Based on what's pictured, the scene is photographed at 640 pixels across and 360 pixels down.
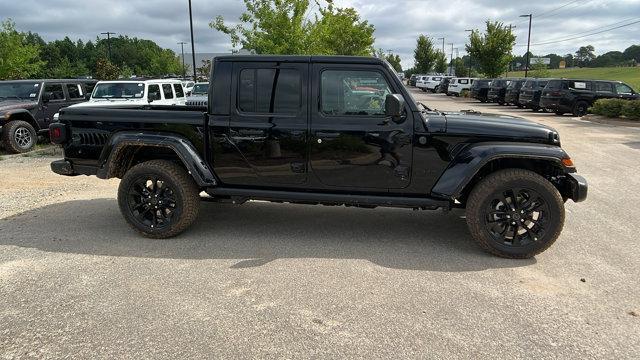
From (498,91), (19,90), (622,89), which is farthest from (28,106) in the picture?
(498,91)

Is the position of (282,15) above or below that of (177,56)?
below

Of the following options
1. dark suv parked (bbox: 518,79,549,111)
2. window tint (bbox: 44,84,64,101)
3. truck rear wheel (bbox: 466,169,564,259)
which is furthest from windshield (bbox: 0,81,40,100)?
dark suv parked (bbox: 518,79,549,111)

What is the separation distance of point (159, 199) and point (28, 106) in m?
8.38

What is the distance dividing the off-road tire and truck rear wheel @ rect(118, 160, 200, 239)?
24.6 feet

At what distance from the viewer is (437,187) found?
14.5 feet

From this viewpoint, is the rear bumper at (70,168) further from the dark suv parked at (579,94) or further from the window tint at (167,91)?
the dark suv parked at (579,94)

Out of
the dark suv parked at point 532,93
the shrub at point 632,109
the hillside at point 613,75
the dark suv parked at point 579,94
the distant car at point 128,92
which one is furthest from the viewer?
the hillside at point 613,75

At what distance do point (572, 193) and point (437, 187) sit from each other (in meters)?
1.27

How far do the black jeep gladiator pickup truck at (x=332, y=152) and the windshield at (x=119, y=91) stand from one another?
741cm

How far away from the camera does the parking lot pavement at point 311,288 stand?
9.82 feet

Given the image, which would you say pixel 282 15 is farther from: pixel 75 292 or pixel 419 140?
pixel 75 292

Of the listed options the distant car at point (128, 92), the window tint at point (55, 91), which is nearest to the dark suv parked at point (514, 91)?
the distant car at point (128, 92)

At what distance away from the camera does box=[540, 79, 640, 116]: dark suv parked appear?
66.9 feet

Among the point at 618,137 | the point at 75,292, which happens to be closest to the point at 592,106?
the point at 618,137
